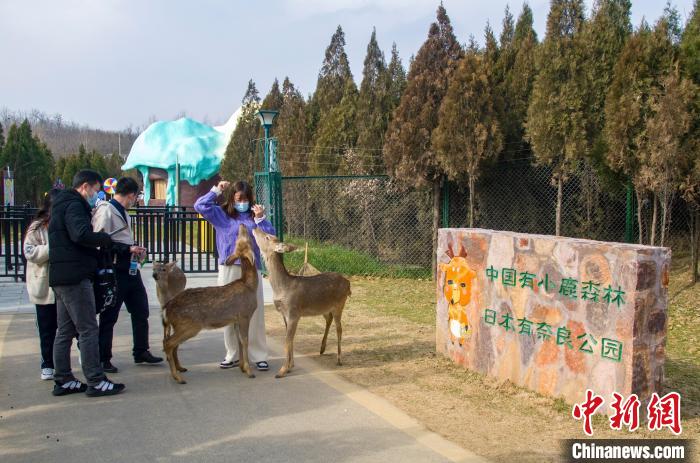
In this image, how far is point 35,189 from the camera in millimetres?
37500

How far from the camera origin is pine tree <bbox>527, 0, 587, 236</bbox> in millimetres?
11602

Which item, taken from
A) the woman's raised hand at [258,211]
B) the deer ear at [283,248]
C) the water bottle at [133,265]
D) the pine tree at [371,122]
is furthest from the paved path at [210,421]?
the pine tree at [371,122]

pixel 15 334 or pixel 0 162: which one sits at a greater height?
pixel 0 162

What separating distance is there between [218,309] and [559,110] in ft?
26.2

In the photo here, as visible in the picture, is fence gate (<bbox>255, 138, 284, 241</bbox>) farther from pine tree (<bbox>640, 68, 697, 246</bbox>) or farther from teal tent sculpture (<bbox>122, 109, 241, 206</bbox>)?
teal tent sculpture (<bbox>122, 109, 241, 206</bbox>)

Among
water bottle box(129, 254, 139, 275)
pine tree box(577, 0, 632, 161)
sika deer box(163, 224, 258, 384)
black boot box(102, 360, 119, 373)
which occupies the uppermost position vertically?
pine tree box(577, 0, 632, 161)

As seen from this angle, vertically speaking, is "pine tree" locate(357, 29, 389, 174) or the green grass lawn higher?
"pine tree" locate(357, 29, 389, 174)

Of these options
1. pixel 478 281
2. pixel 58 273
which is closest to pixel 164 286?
pixel 58 273

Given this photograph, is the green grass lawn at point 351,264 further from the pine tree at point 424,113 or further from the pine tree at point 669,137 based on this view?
the pine tree at point 669,137

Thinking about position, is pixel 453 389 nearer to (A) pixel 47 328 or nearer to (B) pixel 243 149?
(A) pixel 47 328

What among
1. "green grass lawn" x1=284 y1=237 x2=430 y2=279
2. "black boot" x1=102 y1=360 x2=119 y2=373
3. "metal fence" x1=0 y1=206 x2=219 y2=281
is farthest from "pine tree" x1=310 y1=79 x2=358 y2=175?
"black boot" x1=102 y1=360 x2=119 y2=373

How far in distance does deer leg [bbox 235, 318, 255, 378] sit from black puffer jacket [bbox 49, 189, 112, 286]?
152cm

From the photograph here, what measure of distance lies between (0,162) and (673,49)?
1408 inches

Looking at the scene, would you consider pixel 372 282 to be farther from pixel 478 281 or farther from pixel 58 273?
pixel 58 273
